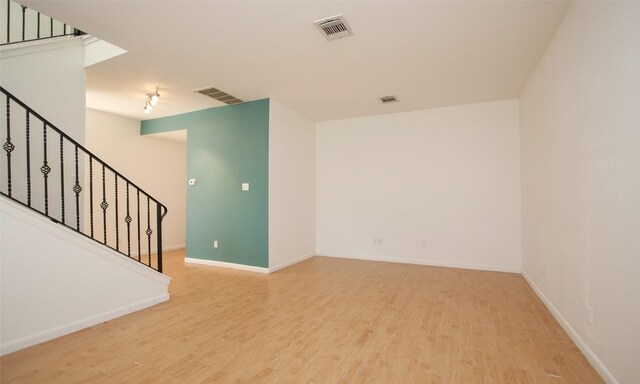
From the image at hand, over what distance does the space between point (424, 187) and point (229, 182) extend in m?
3.64

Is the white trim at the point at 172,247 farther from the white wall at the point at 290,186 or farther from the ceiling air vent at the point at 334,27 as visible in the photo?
the ceiling air vent at the point at 334,27

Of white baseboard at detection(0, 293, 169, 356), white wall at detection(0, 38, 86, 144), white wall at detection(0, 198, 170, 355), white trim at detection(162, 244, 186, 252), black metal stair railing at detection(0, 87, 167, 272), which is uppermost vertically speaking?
white wall at detection(0, 38, 86, 144)

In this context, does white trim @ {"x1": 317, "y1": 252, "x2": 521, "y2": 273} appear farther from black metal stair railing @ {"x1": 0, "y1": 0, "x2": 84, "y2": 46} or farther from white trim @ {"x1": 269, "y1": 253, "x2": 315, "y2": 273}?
black metal stair railing @ {"x1": 0, "y1": 0, "x2": 84, "y2": 46}

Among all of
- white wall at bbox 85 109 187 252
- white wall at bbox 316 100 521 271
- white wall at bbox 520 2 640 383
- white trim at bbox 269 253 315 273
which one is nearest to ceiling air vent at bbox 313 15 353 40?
white wall at bbox 520 2 640 383

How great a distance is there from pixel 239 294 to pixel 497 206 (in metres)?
4.42

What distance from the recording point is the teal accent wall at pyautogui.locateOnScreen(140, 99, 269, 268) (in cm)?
506

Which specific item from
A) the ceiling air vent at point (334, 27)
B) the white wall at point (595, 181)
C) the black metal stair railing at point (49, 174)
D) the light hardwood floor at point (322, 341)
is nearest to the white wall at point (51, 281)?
the light hardwood floor at point (322, 341)

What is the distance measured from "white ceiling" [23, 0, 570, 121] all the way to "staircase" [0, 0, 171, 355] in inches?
22.9

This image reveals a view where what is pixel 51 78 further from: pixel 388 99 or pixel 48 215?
pixel 388 99

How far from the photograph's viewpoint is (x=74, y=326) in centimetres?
275

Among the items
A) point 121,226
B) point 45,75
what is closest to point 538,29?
point 45,75

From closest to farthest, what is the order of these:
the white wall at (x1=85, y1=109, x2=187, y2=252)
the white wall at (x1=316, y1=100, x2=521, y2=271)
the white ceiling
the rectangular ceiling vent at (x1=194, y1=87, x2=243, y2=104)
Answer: the white ceiling
the rectangular ceiling vent at (x1=194, y1=87, x2=243, y2=104)
the white wall at (x1=316, y1=100, x2=521, y2=271)
the white wall at (x1=85, y1=109, x2=187, y2=252)

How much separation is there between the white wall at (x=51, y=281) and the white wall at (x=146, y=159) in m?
3.45

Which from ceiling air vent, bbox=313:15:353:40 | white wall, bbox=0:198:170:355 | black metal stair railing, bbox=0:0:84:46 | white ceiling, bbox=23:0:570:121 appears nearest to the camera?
white wall, bbox=0:198:170:355
